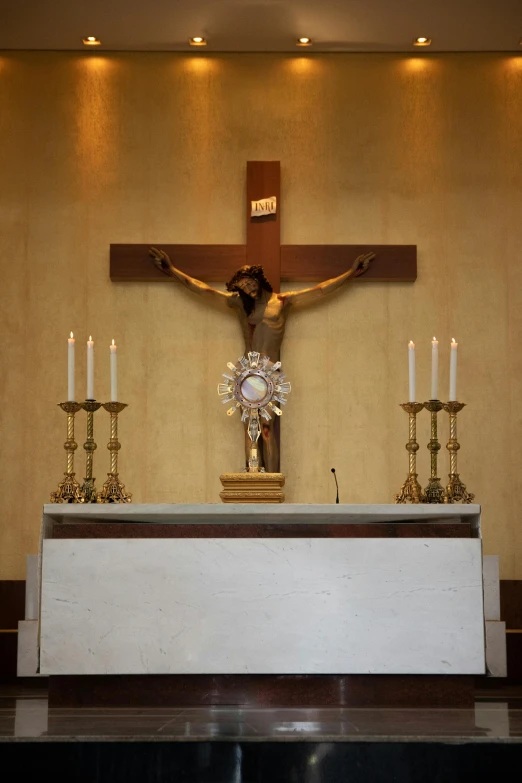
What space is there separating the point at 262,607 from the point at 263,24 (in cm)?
378

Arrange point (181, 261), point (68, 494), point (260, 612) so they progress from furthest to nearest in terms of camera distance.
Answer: point (181, 261) → point (68, 494) → point (260, 612)

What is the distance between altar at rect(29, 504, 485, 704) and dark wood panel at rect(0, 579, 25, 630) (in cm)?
195

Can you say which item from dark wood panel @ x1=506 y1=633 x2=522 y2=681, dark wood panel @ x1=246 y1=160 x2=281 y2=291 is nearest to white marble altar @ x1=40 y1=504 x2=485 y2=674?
dark wood panel @ x1=506 y1=633 x2=522 y2=681

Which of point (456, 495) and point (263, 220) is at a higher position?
point (263, 220)

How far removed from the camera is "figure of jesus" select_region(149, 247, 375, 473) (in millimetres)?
6332

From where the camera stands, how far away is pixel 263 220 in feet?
21.8

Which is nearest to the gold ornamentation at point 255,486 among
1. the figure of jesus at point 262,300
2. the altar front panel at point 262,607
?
the altar front panel at point 262,607

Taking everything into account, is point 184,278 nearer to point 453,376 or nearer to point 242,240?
point 242,240

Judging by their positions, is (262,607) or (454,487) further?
(454,487)

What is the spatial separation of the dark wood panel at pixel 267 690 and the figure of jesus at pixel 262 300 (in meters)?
2.06

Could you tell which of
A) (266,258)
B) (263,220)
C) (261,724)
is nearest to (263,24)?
(263,220)

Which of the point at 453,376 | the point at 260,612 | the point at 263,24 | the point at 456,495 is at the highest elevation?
the point at 263,24

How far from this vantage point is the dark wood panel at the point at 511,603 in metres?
6.29

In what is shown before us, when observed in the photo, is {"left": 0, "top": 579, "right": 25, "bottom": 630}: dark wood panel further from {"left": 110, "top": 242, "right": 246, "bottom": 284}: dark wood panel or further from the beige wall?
{"left": 110, "top": 242, "right": 246, "bottom": 284}: dark wood panel
